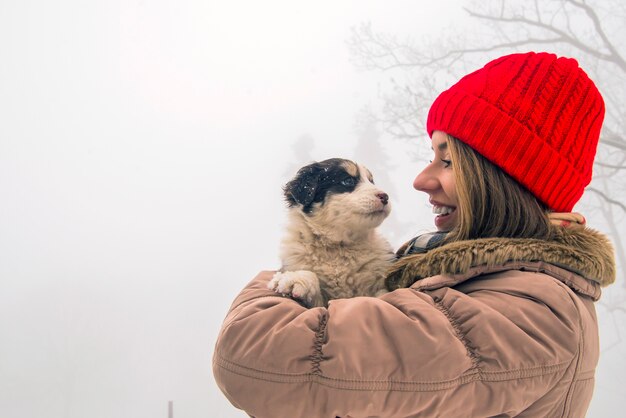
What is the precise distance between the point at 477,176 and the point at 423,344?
0.76m

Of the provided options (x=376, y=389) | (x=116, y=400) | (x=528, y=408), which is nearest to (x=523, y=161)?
(x=528, y=408)

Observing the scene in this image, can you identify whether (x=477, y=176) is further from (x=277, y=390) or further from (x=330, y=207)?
(x=277, y=390)

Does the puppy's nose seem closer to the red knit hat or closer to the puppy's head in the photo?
the puppy's head

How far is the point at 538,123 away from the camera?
1566mm

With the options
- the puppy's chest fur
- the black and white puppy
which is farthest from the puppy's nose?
the puppy's chest fur

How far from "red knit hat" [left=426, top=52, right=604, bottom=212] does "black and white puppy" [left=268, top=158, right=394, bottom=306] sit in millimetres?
718

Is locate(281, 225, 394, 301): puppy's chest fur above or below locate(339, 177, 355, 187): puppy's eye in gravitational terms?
below

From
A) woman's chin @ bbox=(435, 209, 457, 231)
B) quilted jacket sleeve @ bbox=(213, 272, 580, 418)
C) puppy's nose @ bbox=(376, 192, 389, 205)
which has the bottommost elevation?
quilted jacket sleeve @ bbox=(213, 272, 580, 418)

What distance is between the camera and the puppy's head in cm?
220

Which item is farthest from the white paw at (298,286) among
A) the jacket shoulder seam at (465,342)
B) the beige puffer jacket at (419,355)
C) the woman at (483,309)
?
the jacket shoulder seam at (465,342)

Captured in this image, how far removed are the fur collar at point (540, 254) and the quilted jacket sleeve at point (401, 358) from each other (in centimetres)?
16

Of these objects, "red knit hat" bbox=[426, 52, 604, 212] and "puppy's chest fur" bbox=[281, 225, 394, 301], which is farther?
"puppy's chest fur" bbox=[281, 225, 394, 301]

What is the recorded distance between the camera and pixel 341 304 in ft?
4.02

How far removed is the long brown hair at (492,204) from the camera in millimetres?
1504
